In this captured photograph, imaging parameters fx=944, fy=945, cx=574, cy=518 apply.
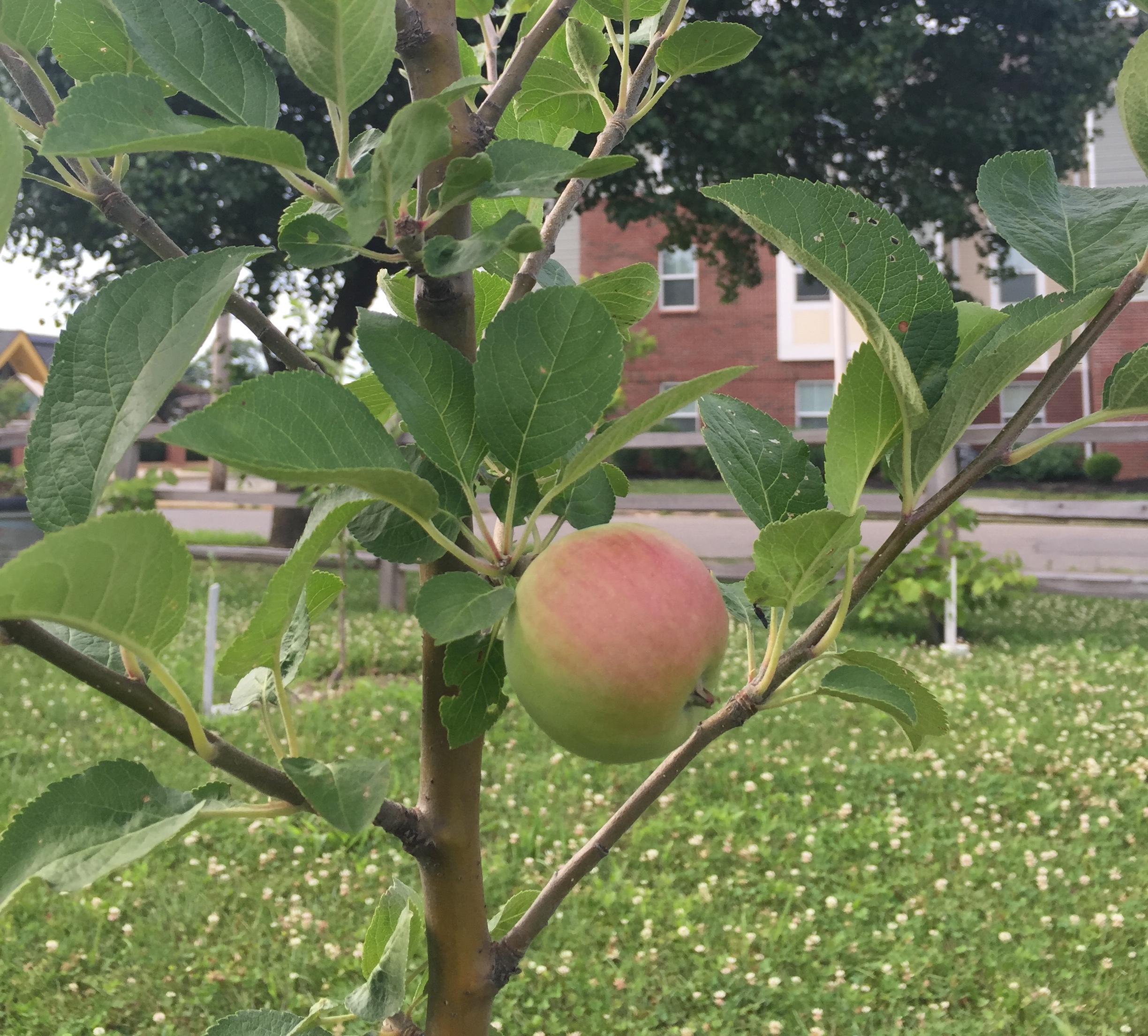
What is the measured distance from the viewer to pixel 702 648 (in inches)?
17.3

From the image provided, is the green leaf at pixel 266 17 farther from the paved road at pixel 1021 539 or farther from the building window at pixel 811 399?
the building window at pixel 811 399

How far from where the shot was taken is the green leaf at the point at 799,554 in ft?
1.33

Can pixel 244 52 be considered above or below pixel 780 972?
above

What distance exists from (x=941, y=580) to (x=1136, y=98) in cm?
443

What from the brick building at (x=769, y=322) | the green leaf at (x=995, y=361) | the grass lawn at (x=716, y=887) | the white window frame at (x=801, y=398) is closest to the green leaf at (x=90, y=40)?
the green leaf at (x=995, y=361)

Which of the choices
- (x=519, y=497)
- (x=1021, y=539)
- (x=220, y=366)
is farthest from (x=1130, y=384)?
(x=1021, y=539)

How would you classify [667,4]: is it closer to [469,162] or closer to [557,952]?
[469,162]

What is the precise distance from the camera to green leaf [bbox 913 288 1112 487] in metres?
→ 0.38

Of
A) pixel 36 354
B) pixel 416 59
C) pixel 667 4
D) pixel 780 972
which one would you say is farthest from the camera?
pixel 36 354

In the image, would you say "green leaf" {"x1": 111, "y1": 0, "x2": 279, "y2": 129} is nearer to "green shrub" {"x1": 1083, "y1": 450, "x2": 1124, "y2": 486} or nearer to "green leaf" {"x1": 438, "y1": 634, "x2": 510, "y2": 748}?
"green leaf" {"x1": 438, "y1": 634, "x2": 510, "y2": 748}

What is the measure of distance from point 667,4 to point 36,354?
2351 centimetres

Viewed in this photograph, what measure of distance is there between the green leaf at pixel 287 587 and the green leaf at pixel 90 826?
64 millimetres

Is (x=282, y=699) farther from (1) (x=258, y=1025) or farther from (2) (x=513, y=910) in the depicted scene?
(2) (x=513, y=910)

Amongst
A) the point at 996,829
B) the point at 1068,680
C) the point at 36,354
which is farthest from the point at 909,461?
the point at 36,354
